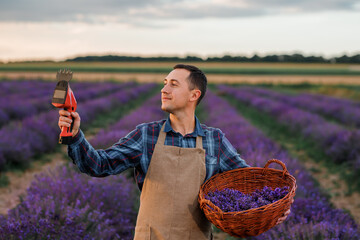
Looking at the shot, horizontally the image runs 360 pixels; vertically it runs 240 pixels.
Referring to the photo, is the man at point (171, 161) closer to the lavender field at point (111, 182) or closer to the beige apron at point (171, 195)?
the beige apron at point (171, 195)

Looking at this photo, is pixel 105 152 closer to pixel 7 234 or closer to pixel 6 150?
pixel 7 234

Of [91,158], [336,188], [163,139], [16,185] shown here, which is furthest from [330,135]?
[91,158]

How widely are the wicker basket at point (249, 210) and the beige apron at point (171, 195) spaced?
90 mm

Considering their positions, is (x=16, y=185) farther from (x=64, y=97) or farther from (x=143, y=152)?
(x=64, y=97)

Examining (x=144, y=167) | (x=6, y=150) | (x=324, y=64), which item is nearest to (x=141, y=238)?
(x=144, y=167)

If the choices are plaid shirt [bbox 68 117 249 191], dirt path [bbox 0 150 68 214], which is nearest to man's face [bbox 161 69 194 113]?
plaid shirt [bbox 68 117 249 191]

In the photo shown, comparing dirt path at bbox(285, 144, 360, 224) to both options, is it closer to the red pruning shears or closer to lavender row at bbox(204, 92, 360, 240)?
lavender row at bbox(204, 92, 360, 240)

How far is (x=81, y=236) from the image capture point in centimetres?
261

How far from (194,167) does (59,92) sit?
2.50ft

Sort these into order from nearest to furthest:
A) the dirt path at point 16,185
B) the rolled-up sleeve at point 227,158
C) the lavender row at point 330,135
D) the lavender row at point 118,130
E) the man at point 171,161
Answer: the man at point 171,161 < the rolled-up sleeve at point 227,158 < the dirt path at point 16,185 < the lavender row at point 118,130 < the lavender row at point 330,135

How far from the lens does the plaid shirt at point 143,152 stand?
172 centimetres

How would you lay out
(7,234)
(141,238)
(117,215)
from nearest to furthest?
(141,238)
(7,234)
(117,215)

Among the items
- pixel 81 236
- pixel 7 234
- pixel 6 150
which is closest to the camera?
pixel 7 234

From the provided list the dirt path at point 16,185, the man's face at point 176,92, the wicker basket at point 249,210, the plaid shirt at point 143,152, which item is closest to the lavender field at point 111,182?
the dirt path at point 16,185
